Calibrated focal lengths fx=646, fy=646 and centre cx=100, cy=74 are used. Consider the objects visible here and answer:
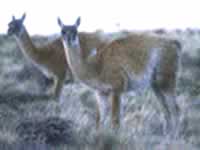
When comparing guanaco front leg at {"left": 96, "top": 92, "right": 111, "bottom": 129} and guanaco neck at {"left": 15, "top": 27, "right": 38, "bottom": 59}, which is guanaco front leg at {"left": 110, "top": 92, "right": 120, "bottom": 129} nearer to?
guanaco front leg at {"left": 96, "top": 92, "right": 111, "bottom": 129}

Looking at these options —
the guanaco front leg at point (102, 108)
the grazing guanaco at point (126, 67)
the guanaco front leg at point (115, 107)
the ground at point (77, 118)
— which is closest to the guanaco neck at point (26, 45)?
the ground at point (77, 118)

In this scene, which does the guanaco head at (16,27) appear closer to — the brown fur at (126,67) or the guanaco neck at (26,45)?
the guanaco neck at (26,45)

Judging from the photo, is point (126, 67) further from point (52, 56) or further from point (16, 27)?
point (16, 27)

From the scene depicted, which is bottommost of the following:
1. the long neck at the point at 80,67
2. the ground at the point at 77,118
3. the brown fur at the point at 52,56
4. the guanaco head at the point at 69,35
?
the ground at the point at 77,118

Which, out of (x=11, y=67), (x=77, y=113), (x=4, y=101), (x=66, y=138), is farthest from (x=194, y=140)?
(x=11, y=67)

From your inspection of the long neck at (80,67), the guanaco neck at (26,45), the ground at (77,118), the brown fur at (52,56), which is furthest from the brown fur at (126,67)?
the guanaco neck at (26,45)

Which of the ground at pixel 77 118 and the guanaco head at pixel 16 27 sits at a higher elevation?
the guanaco head at pixel 16 27

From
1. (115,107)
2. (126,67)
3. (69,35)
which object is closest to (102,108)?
(115,107)

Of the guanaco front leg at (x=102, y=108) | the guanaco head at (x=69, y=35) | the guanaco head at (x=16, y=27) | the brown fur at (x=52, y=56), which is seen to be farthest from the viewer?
the guanaco head at (x=16, y=27)

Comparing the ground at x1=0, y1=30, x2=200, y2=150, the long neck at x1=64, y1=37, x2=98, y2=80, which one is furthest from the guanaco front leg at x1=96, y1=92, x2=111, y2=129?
the long neck at x1=64, y1=37, x2=98, y2=80

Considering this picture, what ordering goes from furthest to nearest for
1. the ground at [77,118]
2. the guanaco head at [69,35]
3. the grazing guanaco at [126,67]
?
1. the grazing guanaco at [126,67]
2. the guanaco head at [69,35]
3. the ground at [77,118]

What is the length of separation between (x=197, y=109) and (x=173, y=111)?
764 mm

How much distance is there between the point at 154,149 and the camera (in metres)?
6.71

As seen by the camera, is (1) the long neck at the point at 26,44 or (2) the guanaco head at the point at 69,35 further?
(1) the long neck at the point at 26,44
